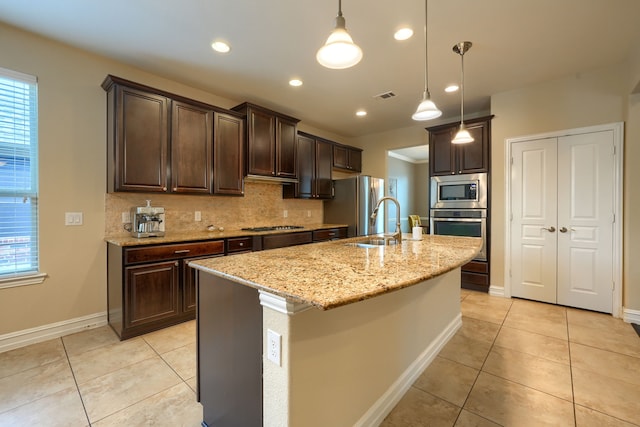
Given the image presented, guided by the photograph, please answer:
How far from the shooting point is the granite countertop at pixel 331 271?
92cm

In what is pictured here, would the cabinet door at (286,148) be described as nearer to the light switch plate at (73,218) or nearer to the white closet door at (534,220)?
the light switch plate at (73,218)

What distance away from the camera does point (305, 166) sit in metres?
4.44

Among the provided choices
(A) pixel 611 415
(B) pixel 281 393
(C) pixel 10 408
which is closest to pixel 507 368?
(A) pixel 611 415

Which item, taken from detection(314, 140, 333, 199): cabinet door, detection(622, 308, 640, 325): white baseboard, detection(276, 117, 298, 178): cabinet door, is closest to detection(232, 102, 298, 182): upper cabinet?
detection(276, 117, 298, 178): cabinet door

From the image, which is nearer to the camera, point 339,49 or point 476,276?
point 339,49

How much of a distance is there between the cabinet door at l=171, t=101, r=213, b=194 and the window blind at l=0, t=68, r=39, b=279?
1071 mm

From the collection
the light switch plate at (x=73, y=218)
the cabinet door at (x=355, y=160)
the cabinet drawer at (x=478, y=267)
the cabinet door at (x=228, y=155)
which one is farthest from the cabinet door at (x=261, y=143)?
the cabinet drawer at (x=478, y=267)

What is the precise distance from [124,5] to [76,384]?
8.76ft

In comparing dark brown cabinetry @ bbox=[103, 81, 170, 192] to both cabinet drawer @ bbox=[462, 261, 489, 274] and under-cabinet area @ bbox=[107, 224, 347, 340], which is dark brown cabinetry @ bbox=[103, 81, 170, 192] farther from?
cabinet drawer @ bbox=[462, 261, 489, 274]

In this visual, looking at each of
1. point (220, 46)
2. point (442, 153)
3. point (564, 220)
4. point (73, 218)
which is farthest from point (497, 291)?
point (73, 218)

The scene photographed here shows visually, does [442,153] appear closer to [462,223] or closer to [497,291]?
[462,223]

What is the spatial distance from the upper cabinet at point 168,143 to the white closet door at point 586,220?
389 centimetres

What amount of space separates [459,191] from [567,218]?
1.21 metres

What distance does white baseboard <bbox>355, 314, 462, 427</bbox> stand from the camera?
1466 millimetres
